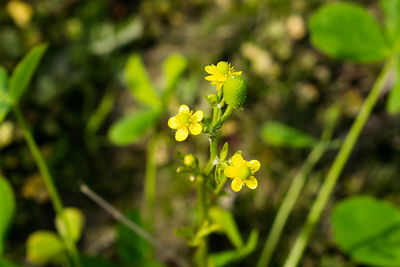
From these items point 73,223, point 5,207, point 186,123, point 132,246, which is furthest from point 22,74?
point 73,223

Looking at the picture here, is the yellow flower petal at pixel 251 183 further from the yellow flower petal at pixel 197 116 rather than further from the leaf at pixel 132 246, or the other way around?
the leaf at pixel 132 246

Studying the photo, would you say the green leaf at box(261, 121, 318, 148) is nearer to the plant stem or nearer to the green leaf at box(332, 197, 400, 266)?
the plant stem

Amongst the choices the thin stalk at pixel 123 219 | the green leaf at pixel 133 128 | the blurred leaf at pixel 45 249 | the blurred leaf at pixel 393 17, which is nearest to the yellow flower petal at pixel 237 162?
the thin stalk at pixel 123 219

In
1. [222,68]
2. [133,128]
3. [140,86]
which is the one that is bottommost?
[222,68]

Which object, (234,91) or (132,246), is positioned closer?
(234,91)

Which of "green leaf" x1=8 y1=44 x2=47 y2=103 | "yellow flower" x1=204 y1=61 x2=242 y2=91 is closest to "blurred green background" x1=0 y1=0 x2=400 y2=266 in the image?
"green leaf" x1=8 y1=44 x2=47 y2=103

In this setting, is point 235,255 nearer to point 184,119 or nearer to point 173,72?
point 184,119

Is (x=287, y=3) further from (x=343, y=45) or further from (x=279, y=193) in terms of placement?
(x=279, y=193)

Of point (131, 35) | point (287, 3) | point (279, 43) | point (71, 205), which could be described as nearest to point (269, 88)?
point (279, 43)

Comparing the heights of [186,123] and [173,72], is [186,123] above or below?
below
